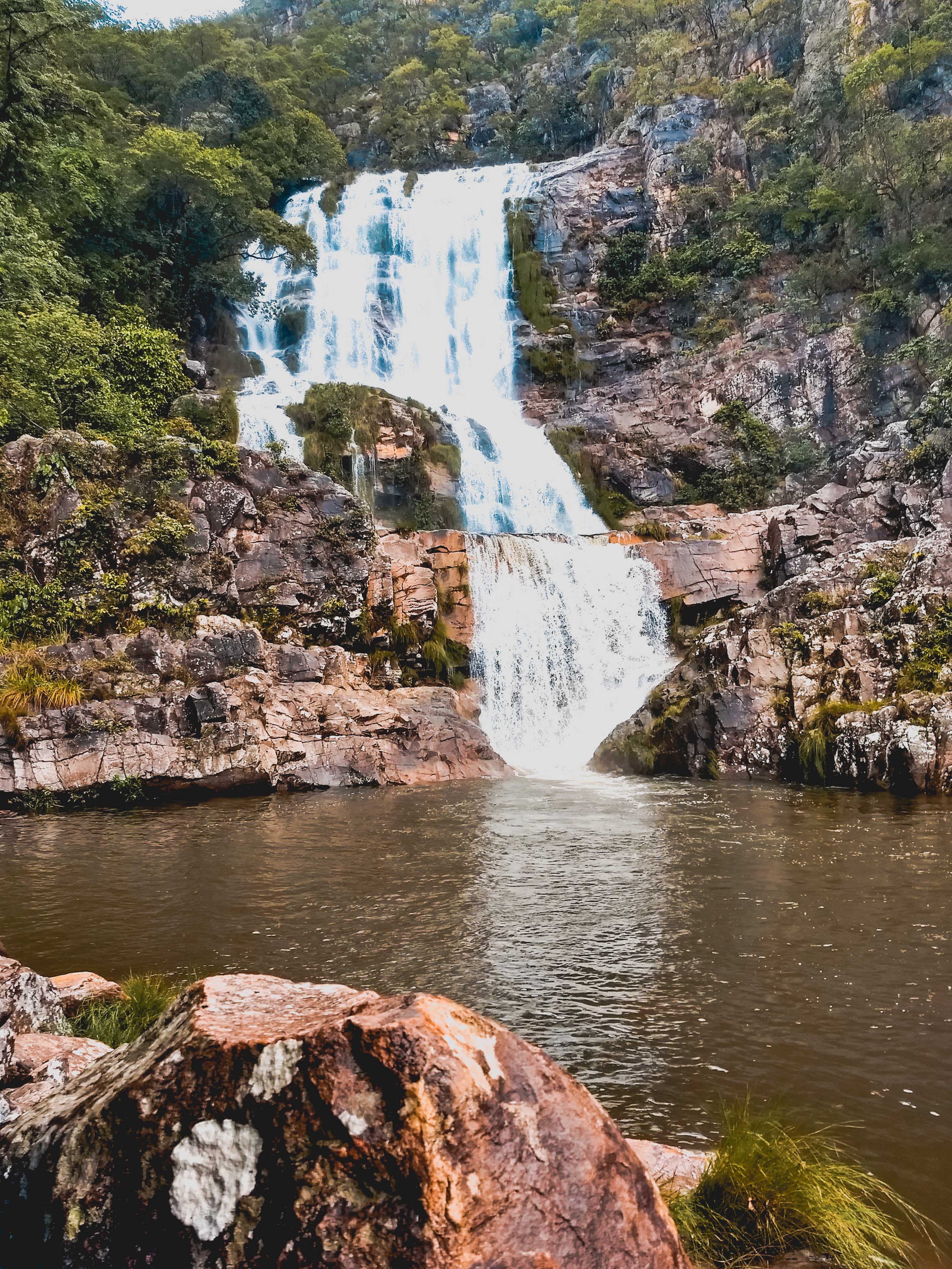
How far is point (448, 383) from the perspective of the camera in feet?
108

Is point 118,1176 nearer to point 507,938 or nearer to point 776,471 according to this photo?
point 507,938

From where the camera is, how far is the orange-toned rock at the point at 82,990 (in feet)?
14.8

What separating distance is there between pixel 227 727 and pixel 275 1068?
14551 millimetres

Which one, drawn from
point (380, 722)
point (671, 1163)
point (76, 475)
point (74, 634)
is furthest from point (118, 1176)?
point (76, 475)

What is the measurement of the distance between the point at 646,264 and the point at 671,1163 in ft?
126

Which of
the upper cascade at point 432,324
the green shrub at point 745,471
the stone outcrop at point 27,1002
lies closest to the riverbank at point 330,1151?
the stone outcrop at point 27,1002

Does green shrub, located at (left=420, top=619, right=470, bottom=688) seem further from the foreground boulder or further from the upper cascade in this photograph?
the foreground boulder

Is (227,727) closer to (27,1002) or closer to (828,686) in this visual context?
(828,686)

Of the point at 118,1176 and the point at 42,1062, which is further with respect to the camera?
the point at 42,1062

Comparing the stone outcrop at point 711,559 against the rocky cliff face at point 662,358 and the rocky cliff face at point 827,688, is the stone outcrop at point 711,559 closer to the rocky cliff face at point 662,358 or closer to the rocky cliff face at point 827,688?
the rocky cliff face at point 827,688

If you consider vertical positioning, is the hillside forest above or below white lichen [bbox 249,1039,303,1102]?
above

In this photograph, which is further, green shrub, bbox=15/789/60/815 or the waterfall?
the waterfall

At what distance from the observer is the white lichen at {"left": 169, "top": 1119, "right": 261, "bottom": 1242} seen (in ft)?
5.95

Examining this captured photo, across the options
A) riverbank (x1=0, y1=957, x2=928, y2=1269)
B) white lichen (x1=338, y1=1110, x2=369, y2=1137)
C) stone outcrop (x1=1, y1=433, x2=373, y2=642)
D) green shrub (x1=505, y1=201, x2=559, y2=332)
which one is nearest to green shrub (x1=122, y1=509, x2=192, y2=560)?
stone outcrop (x1=1, y1=433, x2=373, y2=642)
